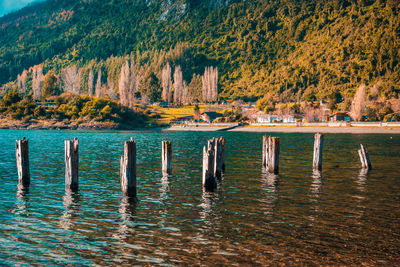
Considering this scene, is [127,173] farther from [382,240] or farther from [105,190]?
[382,240]

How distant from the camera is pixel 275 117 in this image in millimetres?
177875

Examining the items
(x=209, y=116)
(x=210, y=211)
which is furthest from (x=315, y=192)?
(x=209, y=116)

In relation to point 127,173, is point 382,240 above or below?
below

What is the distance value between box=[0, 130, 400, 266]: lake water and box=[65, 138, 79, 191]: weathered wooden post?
3.02 ft

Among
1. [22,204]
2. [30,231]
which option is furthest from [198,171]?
[30,231]

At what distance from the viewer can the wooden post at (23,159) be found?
24719mm

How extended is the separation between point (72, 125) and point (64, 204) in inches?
6172

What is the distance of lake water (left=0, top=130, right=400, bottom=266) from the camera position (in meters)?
13.9

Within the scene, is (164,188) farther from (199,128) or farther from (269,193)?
(199,128)

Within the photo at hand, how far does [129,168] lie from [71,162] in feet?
12.9

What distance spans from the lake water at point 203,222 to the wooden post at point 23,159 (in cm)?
106

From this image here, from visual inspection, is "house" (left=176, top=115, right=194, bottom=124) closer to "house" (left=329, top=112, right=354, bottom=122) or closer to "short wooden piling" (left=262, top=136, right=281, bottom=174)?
"house" (left=329, top=112, right=354, bottom=122)

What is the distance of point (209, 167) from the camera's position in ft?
79.6

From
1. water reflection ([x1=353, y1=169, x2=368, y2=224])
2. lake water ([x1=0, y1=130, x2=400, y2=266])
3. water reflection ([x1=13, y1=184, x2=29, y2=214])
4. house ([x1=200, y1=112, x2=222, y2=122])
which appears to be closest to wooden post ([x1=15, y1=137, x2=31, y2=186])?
water reflection ([x1=13, y1=184, x2=29, y2=214])
